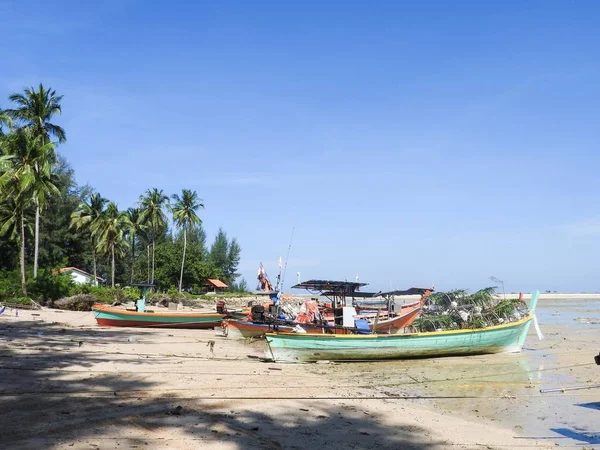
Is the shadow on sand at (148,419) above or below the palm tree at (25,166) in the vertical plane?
below

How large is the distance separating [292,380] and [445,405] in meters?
3.92

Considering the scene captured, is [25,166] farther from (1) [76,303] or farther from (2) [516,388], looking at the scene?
(2) [516,388]

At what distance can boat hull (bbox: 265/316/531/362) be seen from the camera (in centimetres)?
1761

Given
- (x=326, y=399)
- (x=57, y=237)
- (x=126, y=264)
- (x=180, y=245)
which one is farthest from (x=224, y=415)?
(x=126, y=264)

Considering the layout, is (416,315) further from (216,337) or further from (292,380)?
(292,380)

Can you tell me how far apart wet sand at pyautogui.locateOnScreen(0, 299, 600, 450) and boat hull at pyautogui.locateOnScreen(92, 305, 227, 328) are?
8.44 metres

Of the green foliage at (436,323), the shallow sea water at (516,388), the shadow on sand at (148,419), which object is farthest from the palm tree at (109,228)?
the shadow on sand at (148,419)

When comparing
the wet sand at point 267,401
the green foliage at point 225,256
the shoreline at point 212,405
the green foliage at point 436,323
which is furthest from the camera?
the green foliage at point 225,256

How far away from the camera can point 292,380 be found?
14.0m

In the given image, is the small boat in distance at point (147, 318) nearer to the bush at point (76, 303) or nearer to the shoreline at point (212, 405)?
the bush at point (76, 303)

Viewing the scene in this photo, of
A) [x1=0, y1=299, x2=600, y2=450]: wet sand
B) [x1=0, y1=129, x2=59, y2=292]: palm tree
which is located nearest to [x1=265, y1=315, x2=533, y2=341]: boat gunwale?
[x1=0, y1=299, x2=600, y2=450]: wet sand

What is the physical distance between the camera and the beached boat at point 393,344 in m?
17.6

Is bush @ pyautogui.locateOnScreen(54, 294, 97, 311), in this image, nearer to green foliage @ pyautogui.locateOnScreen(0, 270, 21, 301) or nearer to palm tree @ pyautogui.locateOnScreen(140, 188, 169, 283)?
green foliage @ pyautogui.locateOnScreen(0, 270, 21, 301)

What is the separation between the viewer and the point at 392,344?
18906 mm
